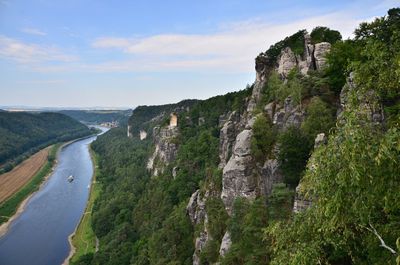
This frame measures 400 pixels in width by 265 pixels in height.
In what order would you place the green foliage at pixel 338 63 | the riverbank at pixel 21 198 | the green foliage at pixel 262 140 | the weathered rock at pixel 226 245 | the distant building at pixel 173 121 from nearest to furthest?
the green foliage at pixel 338 63, the weathered rock at pixel 226 245, the green foliage at pixel 262 140, the riverbank at pixel 21 198, the distant building at pixel 173 121

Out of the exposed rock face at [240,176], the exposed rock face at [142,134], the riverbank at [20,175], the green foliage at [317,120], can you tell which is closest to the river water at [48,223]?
the riverbank at [20,175]

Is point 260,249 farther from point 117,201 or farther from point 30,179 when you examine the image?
point 30,179

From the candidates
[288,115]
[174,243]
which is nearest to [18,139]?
[174,243]

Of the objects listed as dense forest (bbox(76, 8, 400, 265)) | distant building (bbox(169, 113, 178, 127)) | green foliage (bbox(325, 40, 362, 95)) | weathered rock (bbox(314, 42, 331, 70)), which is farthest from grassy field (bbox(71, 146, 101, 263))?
green foliage (bbox(325, 40, 362, 95))

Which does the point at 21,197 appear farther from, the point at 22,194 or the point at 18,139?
the point at 18,139

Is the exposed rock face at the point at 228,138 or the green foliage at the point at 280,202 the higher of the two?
the exposed rock face at the point at 228,138

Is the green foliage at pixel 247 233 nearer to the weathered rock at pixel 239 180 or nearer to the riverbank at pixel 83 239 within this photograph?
the weathered rock at pixel 239 180
